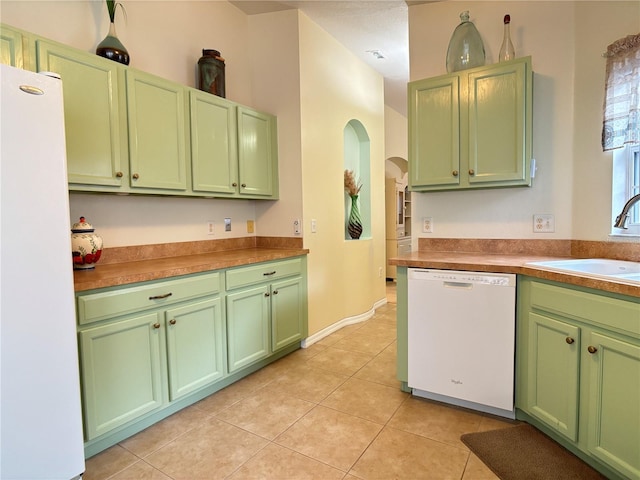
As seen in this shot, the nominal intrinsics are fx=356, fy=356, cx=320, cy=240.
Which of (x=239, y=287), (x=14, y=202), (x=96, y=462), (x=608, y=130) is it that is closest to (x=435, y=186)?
(x=608, y=130)

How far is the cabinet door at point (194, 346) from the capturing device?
2059mm

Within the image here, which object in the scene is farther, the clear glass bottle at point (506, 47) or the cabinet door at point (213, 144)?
the cabinet door at point (213, 144)

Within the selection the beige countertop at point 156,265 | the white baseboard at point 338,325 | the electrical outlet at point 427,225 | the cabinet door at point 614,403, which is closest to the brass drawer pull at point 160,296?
the beige countertop at point 156,265

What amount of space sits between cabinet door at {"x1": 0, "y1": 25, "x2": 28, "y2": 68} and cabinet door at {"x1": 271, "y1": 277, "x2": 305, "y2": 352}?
6.40ft

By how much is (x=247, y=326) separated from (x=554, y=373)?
73.6 inches

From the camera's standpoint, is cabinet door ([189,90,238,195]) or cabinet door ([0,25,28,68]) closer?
cabinet door ([0,25,28,68])

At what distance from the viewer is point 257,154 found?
3.05 m

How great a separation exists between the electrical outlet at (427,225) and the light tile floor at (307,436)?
1130 mm

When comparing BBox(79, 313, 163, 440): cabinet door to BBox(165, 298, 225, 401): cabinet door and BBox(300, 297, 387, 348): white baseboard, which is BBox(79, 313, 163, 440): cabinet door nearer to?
BBox(165, 298, 225, 401): cabinet door

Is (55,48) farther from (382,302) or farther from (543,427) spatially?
(382,302)

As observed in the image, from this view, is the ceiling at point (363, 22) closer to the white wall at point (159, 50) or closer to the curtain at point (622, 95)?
the white wall at point (159, 50)

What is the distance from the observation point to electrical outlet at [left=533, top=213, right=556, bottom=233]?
238cm

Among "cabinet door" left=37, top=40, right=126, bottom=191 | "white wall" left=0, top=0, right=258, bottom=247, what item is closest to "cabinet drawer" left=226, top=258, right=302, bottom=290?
"white wall" left=0, top=0, right=258, bottom=247

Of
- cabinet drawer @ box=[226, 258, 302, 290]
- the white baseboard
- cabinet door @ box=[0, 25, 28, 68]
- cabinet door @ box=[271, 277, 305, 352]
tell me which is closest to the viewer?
cabinet door @ box=[0, 25, 28, 68]
